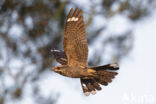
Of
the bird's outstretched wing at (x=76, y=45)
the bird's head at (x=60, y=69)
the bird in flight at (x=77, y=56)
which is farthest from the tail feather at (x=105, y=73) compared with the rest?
the bird's head at (x=60, y=69)

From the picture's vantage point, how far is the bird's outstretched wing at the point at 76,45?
124 inches

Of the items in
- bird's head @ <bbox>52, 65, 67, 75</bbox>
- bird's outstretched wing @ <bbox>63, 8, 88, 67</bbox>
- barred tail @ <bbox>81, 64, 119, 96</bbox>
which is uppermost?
bird's outstretched wing @ <bbox>63, 8, 88, 67</bbox>

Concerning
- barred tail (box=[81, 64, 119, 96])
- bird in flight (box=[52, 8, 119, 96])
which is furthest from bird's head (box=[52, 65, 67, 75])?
barred tail (box=[81, 64, 119, 96])

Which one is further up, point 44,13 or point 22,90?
point 44,13

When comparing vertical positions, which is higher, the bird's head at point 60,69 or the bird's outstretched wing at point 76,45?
the bird's outstretched wing at point 76,45

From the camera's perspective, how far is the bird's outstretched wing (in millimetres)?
3156

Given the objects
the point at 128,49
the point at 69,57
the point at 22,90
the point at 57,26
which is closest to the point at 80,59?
the point at 69,57

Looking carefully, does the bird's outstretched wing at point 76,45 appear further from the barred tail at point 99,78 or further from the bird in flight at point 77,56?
the barred tail at point 99,78

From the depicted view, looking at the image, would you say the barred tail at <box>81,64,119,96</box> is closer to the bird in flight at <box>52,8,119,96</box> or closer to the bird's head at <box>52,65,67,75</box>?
the bird in flight at <box>52,8,119,96</box>

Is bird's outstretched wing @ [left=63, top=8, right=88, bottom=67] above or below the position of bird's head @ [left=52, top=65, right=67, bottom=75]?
above

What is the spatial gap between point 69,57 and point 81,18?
0.29 meters

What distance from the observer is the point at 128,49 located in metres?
6.71

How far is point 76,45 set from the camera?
3.17 meters

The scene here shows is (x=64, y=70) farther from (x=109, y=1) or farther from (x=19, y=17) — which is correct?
(x=19, y=17)
